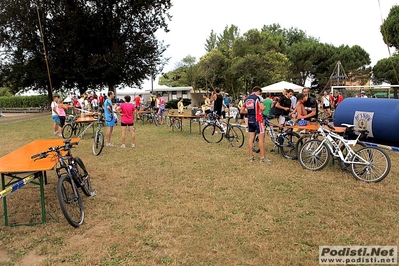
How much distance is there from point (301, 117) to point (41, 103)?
1154 inches

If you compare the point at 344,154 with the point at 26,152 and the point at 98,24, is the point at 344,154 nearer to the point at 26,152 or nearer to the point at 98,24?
the point at 26,152

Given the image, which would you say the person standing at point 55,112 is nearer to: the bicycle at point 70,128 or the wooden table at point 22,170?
the bicycle at point 70,128

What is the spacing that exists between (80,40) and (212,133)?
15.7m

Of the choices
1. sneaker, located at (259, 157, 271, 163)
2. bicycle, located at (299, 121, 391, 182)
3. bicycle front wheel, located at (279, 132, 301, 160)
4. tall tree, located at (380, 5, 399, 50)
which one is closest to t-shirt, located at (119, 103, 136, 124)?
sneaker, located at (259, 157, 271, 163)

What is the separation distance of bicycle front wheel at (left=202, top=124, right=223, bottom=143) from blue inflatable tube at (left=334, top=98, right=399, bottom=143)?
346cm

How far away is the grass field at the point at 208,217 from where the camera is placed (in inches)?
128

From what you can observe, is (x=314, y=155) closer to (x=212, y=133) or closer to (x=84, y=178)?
(x=212, y=133)

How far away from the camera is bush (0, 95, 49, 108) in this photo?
3045cm

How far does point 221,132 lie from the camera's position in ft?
31.6

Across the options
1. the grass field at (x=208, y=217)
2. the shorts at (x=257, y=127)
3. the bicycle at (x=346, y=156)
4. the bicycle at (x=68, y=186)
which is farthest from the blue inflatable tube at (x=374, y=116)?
the bicycle at (x=68, y=186)

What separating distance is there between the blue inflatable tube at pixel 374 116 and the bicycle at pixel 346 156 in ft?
6.77

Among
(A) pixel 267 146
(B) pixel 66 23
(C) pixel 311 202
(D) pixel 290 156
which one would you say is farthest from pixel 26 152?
(B) pixel 66 23

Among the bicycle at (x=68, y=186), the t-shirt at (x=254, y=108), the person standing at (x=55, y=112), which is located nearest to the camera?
the bicycle at (x=68, y=186)

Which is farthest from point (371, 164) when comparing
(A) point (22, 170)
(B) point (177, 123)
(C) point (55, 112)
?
(C) point (55, 112)
